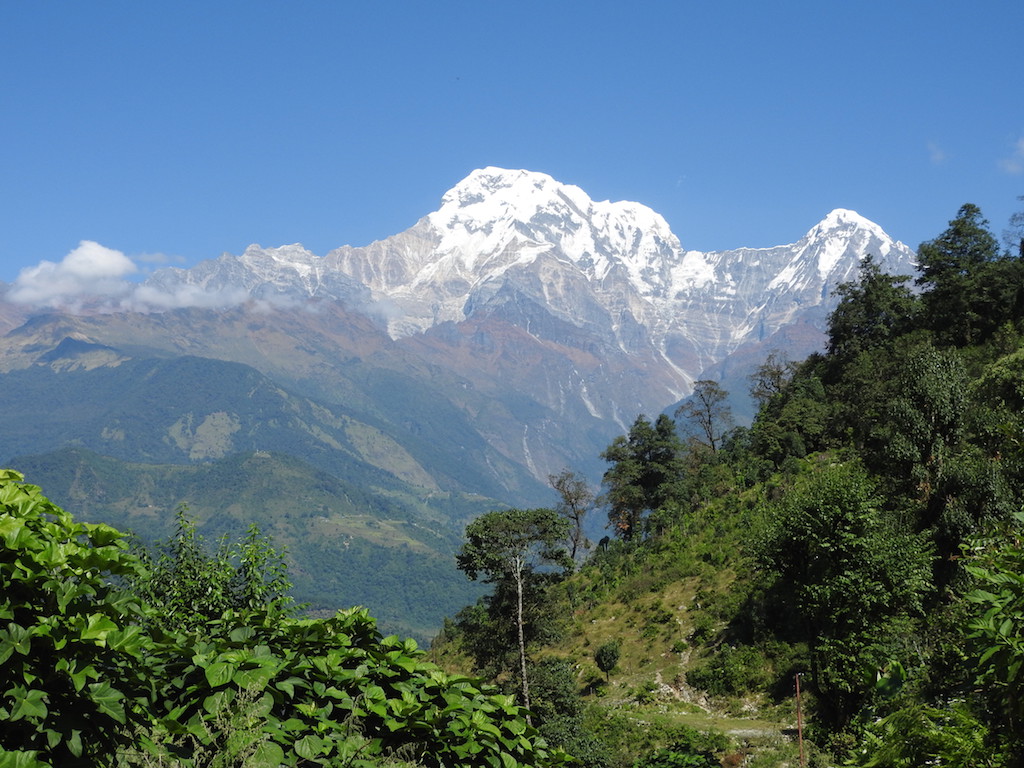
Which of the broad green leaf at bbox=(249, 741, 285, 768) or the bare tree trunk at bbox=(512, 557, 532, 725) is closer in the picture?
the broad green leaf at bbox=(249, 741, 285, 768)

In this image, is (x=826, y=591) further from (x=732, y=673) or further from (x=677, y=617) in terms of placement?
(x=677, y=617)

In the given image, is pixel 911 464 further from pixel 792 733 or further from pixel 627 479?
pixel 627 479

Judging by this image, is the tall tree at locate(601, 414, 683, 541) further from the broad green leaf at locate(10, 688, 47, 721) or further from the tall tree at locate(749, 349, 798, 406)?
the broad green leaf at locate(10, 688, 47, 721)

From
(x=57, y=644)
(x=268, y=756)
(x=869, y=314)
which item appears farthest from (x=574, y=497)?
(x=57, y=644)

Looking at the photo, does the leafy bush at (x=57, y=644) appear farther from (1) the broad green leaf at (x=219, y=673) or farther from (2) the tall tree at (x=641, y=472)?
Result: (2) the tall tree at (x=641, y=472)

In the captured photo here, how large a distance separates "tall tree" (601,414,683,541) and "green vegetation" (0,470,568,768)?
73.9 meters

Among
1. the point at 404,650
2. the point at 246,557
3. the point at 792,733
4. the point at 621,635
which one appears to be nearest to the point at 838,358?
the point at 621,635

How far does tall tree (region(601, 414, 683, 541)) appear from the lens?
3282 inches

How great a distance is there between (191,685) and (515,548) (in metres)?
31.4

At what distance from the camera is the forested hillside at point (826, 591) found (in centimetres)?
1095

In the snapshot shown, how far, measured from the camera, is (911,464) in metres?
33.7

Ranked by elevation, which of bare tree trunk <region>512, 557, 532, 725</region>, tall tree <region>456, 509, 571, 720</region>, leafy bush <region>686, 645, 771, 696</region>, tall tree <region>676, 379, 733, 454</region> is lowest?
leafy bush <region>686, 645, 771, 696</region>

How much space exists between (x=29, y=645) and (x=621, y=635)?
46.5 meters

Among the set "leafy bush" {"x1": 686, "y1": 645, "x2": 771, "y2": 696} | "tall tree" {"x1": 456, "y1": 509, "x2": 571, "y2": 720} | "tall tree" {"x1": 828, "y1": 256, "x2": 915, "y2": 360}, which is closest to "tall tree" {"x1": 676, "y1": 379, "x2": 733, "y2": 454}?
"tall tree" {"x1": 828, "y1": 256, "x2": 915, "y2": 360}
